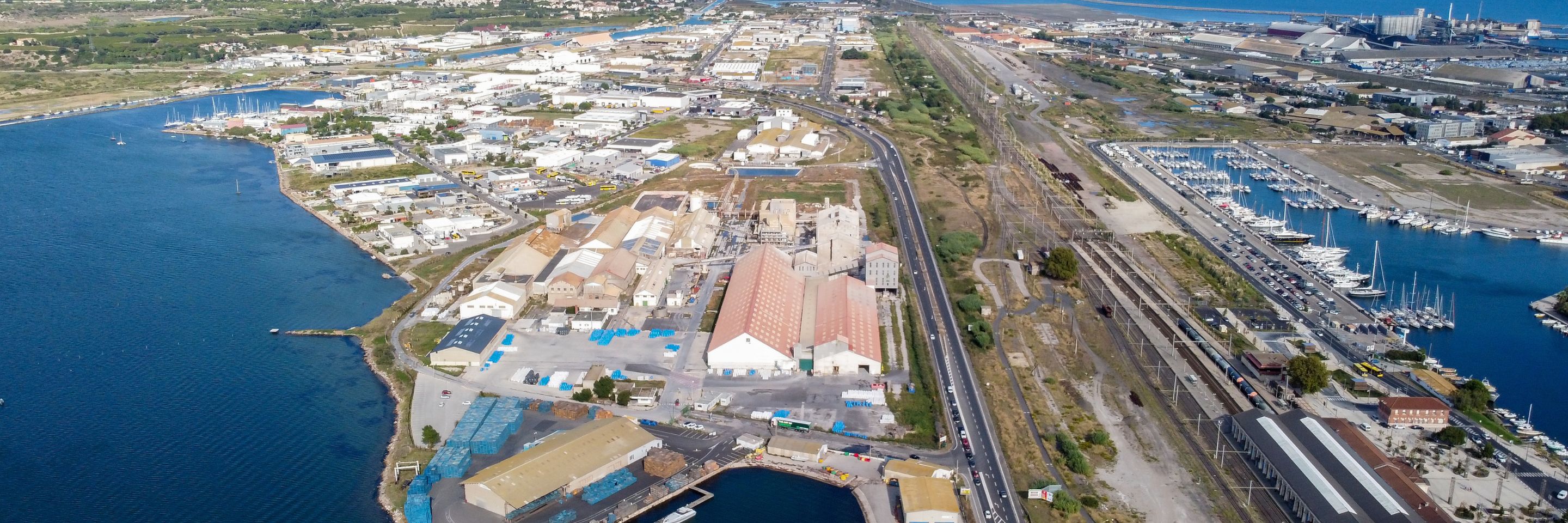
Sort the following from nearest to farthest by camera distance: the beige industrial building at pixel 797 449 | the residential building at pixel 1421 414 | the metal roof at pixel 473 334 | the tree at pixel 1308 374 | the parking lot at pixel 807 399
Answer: the beige industrial building at pixel 797 449, the residential building at pixel 1421 414, the parking lot at pixel 807 399, the tree at pixel 1308 374, the metal roof at pixel 473 334

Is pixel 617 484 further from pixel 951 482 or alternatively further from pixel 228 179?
pixel 228 179

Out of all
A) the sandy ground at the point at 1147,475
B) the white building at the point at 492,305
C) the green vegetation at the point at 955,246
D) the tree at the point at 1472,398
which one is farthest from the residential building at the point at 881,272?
the tree at the point at 1472,398


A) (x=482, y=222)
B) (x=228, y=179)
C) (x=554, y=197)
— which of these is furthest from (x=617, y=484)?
(x=228, y=179)

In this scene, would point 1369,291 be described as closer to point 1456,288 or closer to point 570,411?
point 1456,288

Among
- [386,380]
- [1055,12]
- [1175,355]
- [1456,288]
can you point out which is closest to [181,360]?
[386,380]

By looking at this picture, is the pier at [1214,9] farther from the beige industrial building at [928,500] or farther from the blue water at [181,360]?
the beige industrial building at [928,500]

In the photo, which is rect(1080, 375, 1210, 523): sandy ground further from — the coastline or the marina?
the coastline
